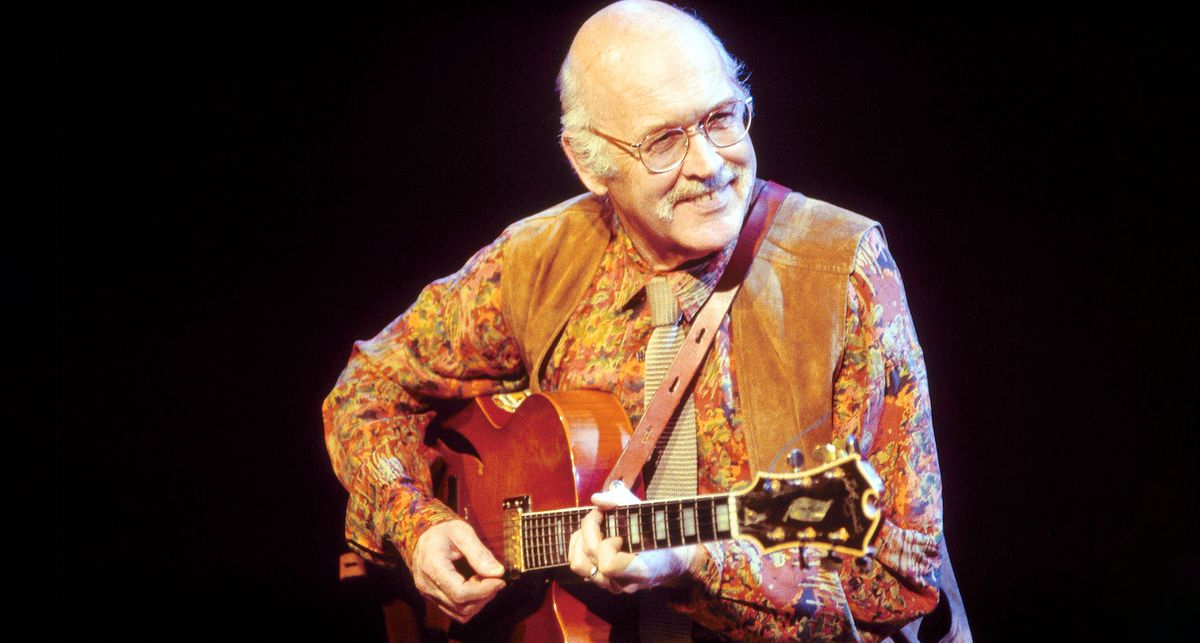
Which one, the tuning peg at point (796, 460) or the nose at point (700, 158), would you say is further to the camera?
the nose at point (700, 158)

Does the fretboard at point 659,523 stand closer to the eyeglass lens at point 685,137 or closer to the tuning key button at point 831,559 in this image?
the tuning key button at point 831,559

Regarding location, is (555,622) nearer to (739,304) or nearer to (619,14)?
(739,304)

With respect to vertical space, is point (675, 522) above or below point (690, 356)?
below

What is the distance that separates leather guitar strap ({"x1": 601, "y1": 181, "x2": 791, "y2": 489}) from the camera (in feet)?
7.38

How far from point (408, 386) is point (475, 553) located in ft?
1.86

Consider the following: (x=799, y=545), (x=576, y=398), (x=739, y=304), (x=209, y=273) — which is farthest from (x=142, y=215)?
(x=799, y=545)

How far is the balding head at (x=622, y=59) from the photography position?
88.3 inches

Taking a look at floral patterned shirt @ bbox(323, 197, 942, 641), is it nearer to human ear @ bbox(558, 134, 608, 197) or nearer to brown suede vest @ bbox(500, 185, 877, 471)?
brown suede vest @ bbox(500, 185, 877, 471)

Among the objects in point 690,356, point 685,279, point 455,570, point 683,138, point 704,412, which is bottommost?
point 455,570

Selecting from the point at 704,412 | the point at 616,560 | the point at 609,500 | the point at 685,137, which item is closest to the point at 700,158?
the point at 685,137

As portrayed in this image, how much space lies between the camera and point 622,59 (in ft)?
7.45

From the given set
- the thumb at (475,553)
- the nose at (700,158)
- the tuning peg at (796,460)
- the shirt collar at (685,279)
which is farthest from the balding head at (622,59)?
the thumb at (475,553)

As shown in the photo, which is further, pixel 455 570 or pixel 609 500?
pixel 455 570

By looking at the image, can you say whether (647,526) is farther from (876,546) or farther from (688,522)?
(876,546)
